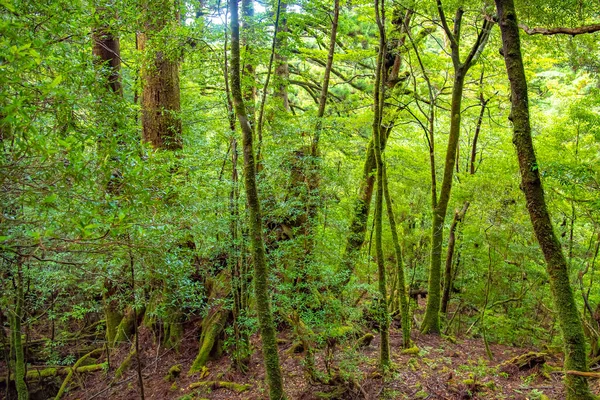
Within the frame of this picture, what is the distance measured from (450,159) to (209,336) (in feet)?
20.4

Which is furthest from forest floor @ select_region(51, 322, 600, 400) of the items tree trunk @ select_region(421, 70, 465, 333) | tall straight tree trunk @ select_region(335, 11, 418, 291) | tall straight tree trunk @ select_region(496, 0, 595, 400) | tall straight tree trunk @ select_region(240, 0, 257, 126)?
tall straight tree trunk @ select_region(240, 0, 257, 126)

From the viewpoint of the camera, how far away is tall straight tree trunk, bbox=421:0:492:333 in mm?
7191

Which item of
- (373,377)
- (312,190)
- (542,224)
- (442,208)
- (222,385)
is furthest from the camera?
(442,208)

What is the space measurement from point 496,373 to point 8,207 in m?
7.41

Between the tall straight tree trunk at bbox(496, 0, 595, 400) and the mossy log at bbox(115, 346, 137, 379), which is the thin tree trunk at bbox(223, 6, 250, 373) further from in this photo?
the tall straight tree trunk at bbox(496, 0, 595, 400)

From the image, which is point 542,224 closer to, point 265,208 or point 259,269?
point 259,269

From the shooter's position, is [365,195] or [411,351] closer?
[411,351]

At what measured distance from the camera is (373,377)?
18.9 feet

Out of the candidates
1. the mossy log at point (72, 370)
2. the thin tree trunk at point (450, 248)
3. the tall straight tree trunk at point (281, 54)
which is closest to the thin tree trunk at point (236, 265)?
the tall straight tree trunk at point (281, 54)

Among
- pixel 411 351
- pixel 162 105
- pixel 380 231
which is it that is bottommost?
pixel 411 351

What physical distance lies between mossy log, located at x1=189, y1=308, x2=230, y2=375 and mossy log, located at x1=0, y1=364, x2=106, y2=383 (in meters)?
2.45

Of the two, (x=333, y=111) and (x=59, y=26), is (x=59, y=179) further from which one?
(x=333, y=111)

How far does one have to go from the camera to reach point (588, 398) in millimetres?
3592

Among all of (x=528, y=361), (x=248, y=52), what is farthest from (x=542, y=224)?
(x=248, y=52)
